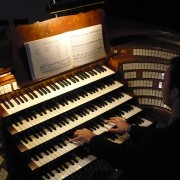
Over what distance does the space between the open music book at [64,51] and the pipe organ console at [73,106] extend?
11 cm

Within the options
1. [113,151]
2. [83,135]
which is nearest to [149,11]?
[83,135]

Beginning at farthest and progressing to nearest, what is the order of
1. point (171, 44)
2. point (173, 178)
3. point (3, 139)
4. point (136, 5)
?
point (136, 5)
point (171, 44)
point (3, 139)
point (173, 178)

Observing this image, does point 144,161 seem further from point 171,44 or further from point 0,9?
point 0,9

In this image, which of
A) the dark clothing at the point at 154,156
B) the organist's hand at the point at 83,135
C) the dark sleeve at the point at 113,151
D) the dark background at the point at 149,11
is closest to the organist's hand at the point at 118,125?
the organist's hand at the point at 83,135

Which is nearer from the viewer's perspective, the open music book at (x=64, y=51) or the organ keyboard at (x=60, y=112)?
the organ keyboard at (x=60, y=112)

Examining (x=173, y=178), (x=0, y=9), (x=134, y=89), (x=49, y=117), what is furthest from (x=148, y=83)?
(x=0, y=9)

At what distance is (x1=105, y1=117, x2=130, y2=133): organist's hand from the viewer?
10.7ft

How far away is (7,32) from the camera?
3107mm

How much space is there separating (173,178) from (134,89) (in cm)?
239

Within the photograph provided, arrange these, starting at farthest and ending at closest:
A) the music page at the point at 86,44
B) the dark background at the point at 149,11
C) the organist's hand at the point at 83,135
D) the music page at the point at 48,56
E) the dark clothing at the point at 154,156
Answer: the dark background at the point at 149,11 < the music page at the point at 86,44 < the music page at the point at 48,56 < the organist's hand at the point at 83,135 < the dark clothing at the point at 154,156

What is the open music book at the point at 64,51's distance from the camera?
3293mm

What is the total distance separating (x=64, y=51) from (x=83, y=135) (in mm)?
1071

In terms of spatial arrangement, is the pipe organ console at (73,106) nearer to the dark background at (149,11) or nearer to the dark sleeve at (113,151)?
the dark sleeve at (113,151)

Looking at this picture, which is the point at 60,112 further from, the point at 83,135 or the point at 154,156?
the point at 154,156
